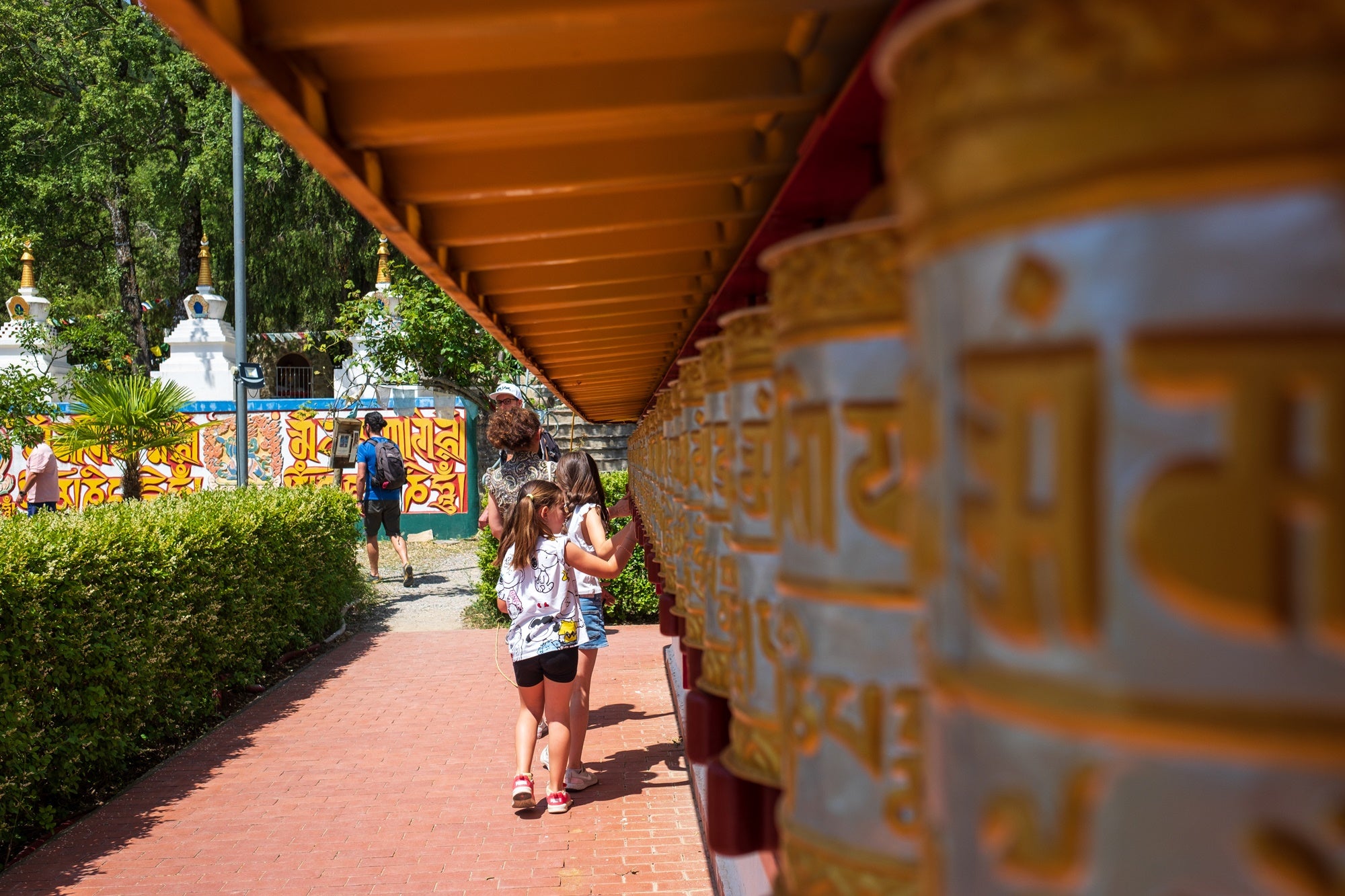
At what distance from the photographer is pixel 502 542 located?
5.22 m

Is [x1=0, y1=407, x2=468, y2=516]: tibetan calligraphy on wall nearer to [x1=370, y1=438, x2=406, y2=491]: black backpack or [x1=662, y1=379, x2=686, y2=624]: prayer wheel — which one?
[x1=370, y1=438, x2=406, y2=491]: black backpack

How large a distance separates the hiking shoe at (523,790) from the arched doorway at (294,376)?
84.0ft

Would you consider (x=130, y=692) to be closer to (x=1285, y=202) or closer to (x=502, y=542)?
(x=502, y=542)

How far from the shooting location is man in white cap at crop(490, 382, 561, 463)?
738cm

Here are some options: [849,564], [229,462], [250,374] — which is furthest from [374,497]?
[849,564]

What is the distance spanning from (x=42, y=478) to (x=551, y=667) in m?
7.55

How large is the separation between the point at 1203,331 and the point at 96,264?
105 feet

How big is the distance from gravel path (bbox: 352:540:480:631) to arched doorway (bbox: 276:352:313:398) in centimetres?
1402

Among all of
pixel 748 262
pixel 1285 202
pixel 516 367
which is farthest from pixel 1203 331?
pixel 516 367

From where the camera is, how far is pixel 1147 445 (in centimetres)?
49

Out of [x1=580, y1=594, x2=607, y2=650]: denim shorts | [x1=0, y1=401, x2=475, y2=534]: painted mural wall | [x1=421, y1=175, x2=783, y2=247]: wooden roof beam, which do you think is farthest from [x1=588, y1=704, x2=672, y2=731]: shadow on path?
[x1=0, y1=401, x2=475, y2=534]: painted mural wall

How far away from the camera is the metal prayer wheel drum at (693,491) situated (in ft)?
5.91

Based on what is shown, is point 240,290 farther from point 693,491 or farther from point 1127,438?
point 1127,438

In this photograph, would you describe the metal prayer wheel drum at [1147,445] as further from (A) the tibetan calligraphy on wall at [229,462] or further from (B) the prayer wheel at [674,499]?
(A) the tibetan calligraphy on wall at [229,462]
